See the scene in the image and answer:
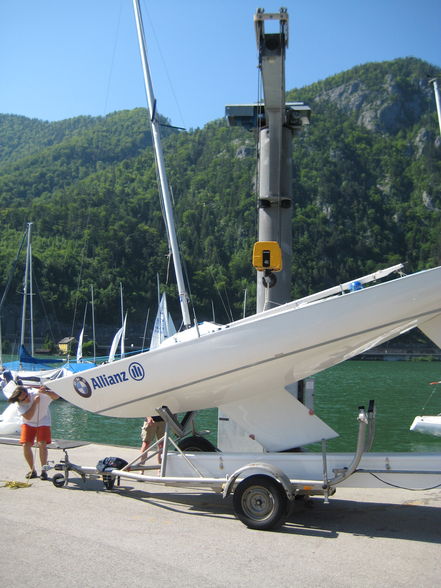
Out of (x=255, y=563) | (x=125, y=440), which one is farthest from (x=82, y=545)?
(x=125, y=440)

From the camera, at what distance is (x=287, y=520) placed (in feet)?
23.0

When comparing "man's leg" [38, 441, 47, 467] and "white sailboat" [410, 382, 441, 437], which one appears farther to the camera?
"white sailboat" [410, 382, 441, 437]

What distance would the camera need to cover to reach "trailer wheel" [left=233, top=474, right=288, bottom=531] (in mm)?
6383

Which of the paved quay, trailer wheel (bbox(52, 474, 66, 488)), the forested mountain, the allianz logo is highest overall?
the forested mountain

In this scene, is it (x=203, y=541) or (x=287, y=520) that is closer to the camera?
(x=203, y=541)

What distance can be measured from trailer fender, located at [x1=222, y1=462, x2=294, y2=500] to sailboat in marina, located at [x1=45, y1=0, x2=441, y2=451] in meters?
0.70

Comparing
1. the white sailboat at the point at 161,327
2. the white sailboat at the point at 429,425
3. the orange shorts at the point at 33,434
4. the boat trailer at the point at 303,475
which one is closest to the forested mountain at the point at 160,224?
the white sailboat at the point at 161,327

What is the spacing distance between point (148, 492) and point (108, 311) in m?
140

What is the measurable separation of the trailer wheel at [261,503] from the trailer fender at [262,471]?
5 centimetres

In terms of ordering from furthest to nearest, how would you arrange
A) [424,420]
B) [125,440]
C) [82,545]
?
1. [125,440]
2. [424,420]
3. [82,545]

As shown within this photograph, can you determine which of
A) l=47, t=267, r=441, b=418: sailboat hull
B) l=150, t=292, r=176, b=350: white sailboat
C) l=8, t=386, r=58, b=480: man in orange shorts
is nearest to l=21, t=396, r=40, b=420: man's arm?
l=8, t=386, r=58, b=480: man in orange shorts

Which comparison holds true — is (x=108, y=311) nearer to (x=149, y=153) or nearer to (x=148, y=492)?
(x=149, y=153)

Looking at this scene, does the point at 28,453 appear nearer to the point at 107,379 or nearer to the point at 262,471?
the point at 107,379

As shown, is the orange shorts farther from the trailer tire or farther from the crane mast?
the crane mast
